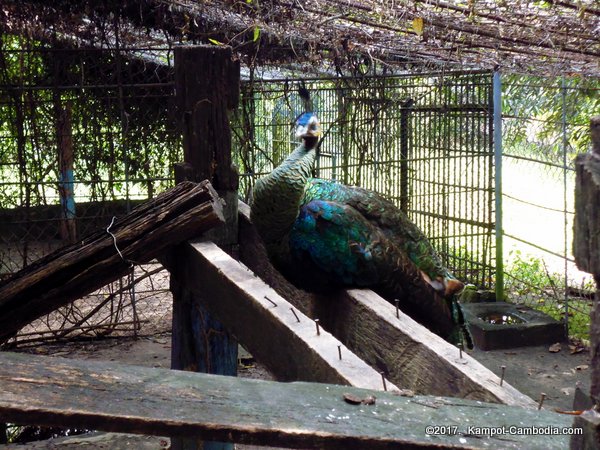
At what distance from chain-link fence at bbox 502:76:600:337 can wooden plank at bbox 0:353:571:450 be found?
5.54 m

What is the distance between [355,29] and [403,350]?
489cm

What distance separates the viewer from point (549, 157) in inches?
325

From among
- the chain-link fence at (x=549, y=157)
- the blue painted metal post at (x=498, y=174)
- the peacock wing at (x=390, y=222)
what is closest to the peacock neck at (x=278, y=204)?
the peacock wing at (x=390, y=222)

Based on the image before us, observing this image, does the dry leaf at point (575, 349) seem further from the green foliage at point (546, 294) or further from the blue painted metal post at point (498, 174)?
the blue painted metal post at point (498, 174)

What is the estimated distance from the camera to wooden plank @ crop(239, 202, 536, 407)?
142 cm

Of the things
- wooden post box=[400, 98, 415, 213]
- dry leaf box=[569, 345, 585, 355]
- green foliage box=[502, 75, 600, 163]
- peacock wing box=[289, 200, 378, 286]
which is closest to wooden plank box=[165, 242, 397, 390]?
peacock wing box=[289, 200, 378, 286]

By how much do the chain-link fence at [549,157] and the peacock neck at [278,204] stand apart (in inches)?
156

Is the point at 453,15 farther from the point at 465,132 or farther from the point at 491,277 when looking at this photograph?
the point at 491,277

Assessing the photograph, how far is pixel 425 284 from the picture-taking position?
9.87ft

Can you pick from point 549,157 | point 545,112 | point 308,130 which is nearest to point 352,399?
point 308,130

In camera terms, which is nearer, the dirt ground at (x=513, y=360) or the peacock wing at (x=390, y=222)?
the peacock wing at (x=390, y=222)

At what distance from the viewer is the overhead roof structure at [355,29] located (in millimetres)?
4754

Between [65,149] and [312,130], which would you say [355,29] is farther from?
[312,130]

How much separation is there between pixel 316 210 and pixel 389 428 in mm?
1954
